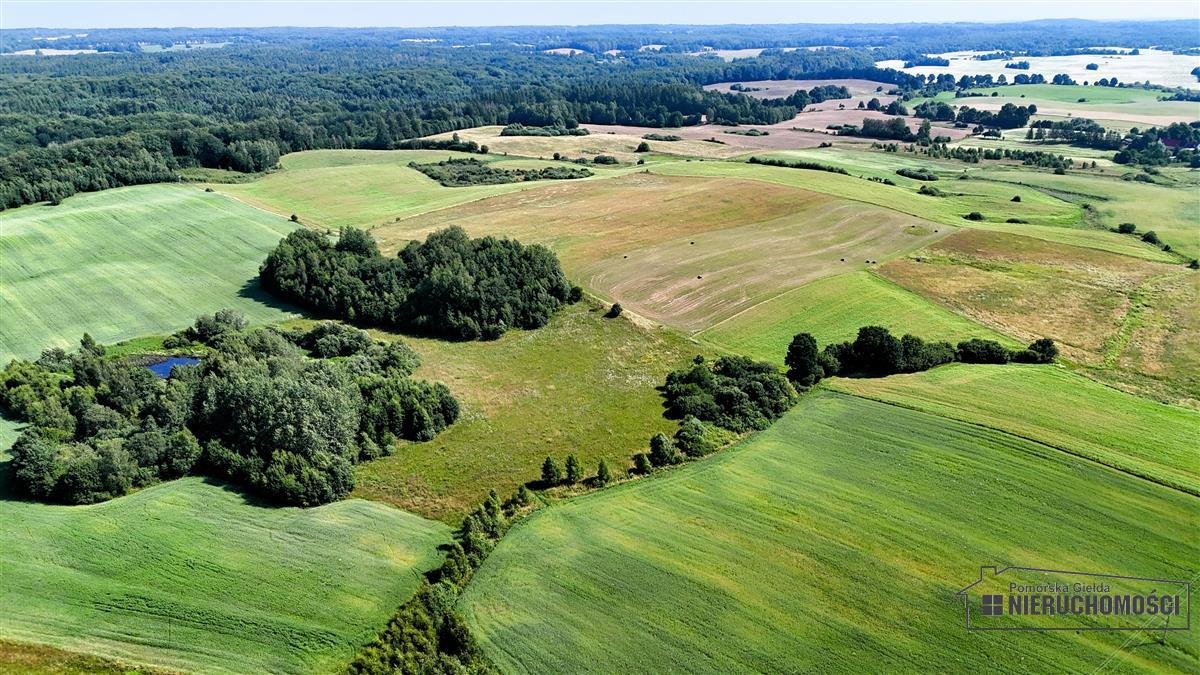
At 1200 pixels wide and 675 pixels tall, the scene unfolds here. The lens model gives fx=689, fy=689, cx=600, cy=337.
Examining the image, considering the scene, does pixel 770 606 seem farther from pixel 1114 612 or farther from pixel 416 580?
pixel 416 580

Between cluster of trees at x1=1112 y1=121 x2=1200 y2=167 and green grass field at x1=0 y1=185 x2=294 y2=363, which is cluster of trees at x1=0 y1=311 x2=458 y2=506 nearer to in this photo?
green grass field at x1=0 y1=185 x2=294 y2=363

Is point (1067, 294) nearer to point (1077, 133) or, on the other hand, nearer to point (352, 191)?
point (352, 191)

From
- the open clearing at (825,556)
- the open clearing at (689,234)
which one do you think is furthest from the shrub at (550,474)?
the open clearing at (689,234)

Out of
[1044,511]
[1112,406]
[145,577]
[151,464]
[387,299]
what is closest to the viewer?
[145,577]

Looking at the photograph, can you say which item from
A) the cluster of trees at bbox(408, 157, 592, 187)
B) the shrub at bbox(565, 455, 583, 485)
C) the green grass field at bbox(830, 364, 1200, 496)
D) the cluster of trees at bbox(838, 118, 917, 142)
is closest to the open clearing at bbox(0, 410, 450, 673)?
the shrub at bbox(565, 455, 583, 485)

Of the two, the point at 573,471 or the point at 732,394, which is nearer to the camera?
the point at 573,471

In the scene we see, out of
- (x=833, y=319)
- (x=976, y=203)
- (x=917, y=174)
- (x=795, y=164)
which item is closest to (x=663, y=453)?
(x=833, y=319)

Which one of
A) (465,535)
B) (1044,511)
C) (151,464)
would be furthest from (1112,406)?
(151,464)
